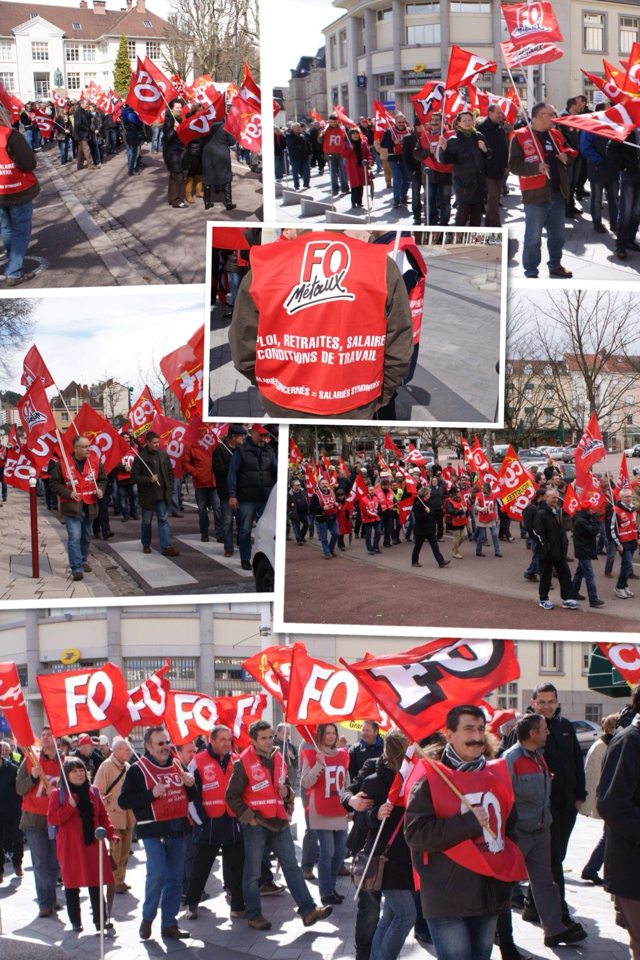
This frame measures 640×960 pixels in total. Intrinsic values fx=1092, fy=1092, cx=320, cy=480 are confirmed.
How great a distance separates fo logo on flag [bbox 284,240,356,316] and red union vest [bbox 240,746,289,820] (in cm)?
319

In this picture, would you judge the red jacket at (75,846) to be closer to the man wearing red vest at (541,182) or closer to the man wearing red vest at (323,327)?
the man wearing red vest at (323,327)

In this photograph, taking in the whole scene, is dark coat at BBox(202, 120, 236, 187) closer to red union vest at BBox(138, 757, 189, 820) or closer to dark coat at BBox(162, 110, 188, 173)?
dark coat at BBox(162, 110, 188, 173)

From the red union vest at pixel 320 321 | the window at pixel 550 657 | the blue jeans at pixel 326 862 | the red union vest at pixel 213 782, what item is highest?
the red union vest at pixel 320 321

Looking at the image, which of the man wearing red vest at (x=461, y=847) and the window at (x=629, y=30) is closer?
the man wearing red vest at (x=461, y=847)

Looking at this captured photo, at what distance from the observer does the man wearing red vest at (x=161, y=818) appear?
7.32 meters

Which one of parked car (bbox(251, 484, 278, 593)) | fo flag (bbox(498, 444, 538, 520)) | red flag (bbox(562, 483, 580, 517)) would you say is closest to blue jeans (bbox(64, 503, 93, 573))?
parked car (bbox(251, 484, 278, 593))

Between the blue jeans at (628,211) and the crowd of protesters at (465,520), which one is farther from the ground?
the blue jeans at (628,211)

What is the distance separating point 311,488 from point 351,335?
2.39 meters

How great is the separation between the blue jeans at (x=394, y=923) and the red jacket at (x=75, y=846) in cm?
246

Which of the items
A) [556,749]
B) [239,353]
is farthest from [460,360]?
[556,749]

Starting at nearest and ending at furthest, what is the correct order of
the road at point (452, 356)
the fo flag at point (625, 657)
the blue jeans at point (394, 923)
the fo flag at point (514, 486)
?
the blue jeans at point (394, 923)
the fo flag at point (625, 657)
the road at point (452, 356)
the fo flag at point (514, 486)

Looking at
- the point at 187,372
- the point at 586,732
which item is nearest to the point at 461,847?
the point at 187,372

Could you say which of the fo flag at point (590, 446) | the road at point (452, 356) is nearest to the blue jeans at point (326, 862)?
the road at point (452, 356)

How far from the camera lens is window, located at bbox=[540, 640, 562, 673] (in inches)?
1125
